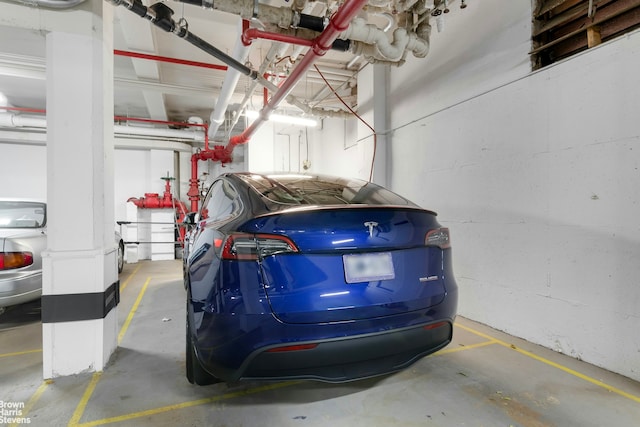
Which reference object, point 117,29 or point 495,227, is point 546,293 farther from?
point 117,29

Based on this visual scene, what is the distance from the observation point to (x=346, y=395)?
6.06ft

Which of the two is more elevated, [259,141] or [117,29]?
[117,29]

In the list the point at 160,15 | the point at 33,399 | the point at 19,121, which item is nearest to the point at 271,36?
the point at 160,15

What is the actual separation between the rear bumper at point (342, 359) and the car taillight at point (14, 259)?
286 cm

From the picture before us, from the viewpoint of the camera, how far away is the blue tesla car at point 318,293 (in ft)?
4.31

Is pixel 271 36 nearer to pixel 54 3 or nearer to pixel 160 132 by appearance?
pixel 54 3

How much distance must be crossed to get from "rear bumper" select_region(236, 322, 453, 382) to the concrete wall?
173 cm

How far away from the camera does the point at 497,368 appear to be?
2.22 metres

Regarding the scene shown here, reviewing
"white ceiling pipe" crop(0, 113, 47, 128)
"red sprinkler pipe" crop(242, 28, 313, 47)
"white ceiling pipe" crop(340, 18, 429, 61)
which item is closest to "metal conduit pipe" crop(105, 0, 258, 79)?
"red sprinkler pipe" crop(242, 28, 313, 47)

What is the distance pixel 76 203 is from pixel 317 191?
163cm

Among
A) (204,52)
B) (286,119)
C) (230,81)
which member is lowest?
(286,119)

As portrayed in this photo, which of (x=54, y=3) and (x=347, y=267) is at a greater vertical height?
(x=54, y=3)

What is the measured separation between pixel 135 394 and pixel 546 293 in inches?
123

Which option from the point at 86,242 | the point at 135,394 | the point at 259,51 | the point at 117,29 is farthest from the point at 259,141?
the point at 135,394
